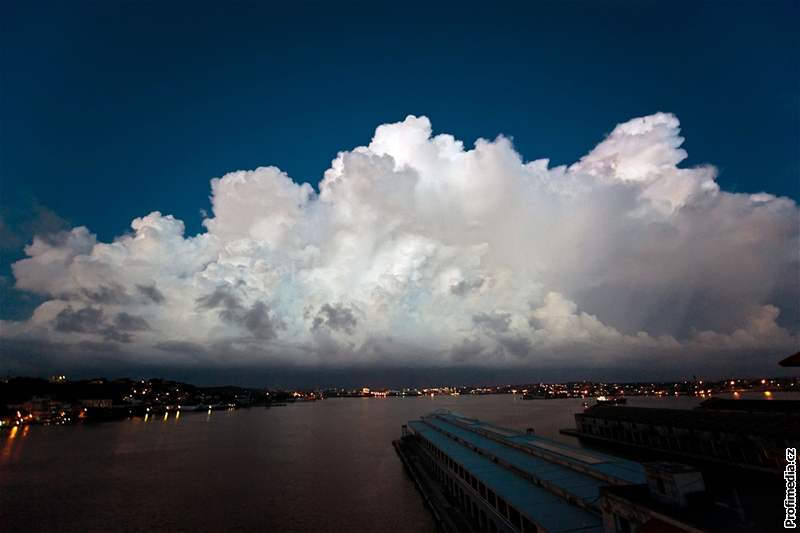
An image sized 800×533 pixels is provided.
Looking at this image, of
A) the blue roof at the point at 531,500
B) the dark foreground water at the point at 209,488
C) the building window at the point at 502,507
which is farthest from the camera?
the dark foreground water at the point at 209,488

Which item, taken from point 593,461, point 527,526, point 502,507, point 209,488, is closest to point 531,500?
point 527,526

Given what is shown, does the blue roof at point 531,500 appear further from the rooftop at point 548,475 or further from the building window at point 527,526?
the building window at point 527,526

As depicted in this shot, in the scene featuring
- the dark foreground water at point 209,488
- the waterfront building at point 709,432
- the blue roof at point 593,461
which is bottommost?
the dark foreground water at point 209,488

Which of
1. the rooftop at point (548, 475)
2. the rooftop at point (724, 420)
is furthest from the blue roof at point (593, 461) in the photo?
the rooftop at point (724, 420)

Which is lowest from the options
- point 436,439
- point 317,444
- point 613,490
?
point 317,444

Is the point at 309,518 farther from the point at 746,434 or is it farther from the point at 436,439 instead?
the point at 746,434

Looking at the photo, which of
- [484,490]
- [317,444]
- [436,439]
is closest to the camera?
[484,490]

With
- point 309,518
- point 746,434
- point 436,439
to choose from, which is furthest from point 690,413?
point 309,518
